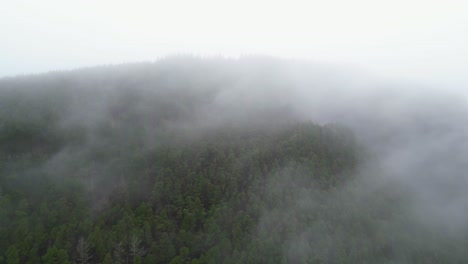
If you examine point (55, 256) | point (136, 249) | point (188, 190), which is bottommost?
point (136, 249)

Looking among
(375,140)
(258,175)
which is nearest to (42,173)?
(258,175)

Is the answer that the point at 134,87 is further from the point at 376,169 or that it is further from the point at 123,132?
the point at 376,169

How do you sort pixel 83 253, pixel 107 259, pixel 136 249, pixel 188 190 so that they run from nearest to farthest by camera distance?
pixel 107 259
pixel 83 253
pixel 136 249
pixel 188 190

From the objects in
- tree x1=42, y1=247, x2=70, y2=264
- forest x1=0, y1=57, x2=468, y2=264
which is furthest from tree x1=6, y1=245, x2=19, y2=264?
tree x1=42, y1=247, x2=70, y2=264

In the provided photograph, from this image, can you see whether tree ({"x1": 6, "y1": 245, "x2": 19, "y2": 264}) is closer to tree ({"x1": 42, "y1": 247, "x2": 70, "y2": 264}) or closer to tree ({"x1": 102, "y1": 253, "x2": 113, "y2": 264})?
tree ({"x1": 42, "y1": 247, "x2": 70, "y2": 264})

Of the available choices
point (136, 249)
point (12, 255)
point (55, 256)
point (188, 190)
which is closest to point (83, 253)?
point (55, 256)

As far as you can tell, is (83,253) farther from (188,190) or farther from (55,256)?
(188,190)

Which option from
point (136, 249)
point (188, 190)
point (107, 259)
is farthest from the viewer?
point (188, 190)

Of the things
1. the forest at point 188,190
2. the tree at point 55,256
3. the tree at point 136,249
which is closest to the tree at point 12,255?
the forest at point 188,190
